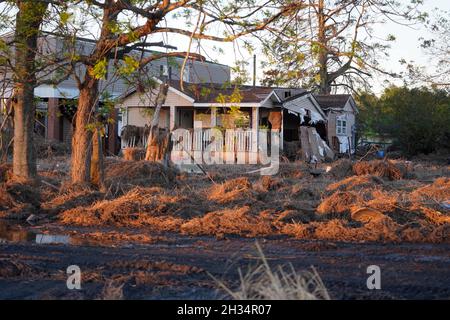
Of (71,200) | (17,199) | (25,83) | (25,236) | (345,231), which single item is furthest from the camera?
(17,199)

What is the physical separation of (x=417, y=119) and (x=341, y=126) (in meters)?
5.26

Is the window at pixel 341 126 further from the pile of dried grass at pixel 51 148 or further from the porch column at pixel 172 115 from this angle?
the pile of dried grass at pixel 51 148

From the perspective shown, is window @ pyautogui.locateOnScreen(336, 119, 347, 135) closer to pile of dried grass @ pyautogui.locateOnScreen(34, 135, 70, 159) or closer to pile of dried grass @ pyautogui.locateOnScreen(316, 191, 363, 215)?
pile of dried grass @ pyautogui.locateOnScreen(34, 135, 70, 159)

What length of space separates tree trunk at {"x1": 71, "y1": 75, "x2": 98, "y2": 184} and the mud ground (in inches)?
162

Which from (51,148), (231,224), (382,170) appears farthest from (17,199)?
(51,148)

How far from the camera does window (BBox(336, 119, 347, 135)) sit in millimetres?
40875

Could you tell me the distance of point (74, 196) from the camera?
538 inches

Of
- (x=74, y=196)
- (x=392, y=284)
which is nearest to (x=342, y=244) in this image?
(x=392, y=284)

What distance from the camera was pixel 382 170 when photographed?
21.5 metres

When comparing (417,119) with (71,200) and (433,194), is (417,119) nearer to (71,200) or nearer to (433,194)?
(433,194)

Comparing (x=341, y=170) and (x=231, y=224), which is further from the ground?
(x=341, y=170)

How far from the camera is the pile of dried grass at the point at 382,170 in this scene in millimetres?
21438

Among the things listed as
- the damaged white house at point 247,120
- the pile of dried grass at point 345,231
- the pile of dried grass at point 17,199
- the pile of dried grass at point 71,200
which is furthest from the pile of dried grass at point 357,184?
the damaged white house at point 247,120
